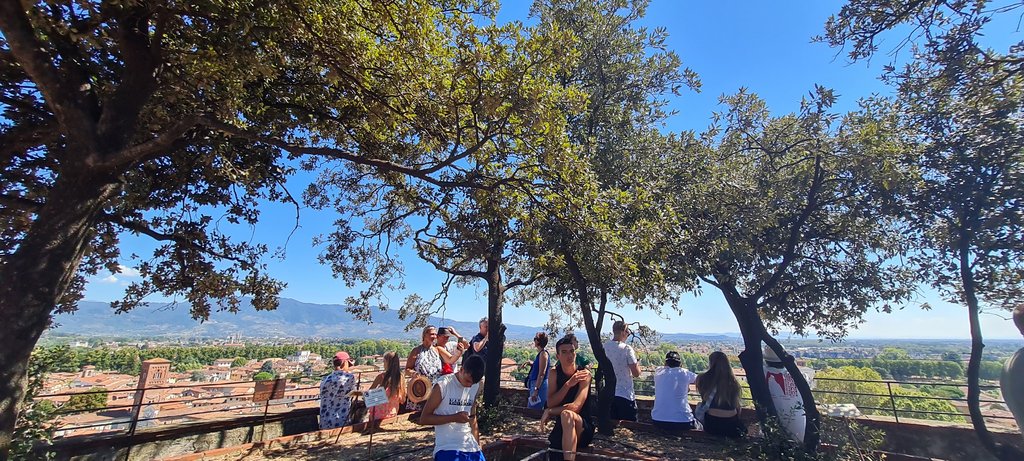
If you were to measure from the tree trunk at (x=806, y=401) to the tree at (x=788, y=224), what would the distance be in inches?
0.8

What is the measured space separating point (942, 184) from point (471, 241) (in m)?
7.80

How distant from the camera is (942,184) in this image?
6664 mm

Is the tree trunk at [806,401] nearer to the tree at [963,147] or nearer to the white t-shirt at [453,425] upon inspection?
the tree at [963,147]

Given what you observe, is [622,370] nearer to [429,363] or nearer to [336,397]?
[429,363]

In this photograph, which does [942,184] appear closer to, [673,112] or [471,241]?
[673,112]

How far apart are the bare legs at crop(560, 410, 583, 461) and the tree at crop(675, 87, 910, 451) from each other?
Answer: 4.20m

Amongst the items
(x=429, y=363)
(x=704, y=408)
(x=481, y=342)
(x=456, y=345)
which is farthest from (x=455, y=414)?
(x=704, y=408)

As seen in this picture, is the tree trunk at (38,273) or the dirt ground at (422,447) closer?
the tree trunk at (38,273)

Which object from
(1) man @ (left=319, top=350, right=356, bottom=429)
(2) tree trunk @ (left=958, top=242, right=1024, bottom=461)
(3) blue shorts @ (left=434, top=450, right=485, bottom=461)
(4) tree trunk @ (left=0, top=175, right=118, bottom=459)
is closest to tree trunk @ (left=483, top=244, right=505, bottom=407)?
(1) man @ (left=319, top=350, right=356, bottom=429)

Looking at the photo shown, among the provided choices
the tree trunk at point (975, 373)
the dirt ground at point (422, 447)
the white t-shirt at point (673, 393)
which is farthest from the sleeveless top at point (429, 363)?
the tree trunk at point (975, 373)

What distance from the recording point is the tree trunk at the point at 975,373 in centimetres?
591

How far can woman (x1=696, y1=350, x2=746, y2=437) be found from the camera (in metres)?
6.84

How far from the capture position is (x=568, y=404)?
A: 4918 millimetres

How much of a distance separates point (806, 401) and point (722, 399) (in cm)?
117
